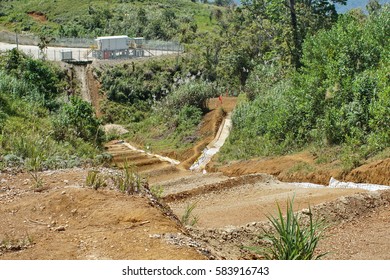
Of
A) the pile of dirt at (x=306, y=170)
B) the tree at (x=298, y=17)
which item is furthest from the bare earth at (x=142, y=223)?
the tree at (x=298, y=17)

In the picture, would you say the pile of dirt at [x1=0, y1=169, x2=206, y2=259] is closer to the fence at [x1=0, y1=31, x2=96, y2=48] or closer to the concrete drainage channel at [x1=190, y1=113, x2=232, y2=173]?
the concrete drainage channel at [x1=190, y1=113, x2=232, y2=173]

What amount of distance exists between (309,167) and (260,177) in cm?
176

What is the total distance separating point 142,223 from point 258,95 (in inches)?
953

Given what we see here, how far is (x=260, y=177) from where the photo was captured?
59.1 feet


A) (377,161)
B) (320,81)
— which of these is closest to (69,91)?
(320,81)

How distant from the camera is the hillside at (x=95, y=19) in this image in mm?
62062

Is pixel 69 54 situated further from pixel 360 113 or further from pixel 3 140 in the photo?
pixel 3 140

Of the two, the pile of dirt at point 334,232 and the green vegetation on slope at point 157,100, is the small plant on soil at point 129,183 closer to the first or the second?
the pile of dirt at point 334,232

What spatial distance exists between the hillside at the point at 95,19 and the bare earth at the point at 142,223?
161 ft

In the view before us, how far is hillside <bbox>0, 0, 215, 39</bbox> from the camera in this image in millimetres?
62062

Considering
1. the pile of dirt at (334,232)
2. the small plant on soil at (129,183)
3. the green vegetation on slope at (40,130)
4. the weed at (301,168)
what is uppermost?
the small plant on soil at (129,183)

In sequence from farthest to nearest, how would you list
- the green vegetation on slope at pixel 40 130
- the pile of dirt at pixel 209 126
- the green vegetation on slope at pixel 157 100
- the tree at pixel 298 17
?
1. the green vegetation on slope at pixel 157 100
2. the tree at pixel 298 17
3. the pile of dirt at pixel 209 126
4. the green vegetation on slope at pixel 40 130

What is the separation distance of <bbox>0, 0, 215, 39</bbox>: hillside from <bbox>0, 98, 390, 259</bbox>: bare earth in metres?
49.1

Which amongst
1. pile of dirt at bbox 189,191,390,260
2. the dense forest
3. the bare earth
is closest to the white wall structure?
the dense forest
